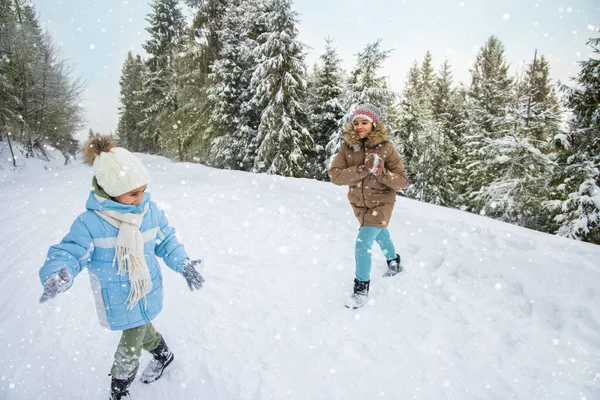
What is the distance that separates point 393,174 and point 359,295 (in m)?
1.50

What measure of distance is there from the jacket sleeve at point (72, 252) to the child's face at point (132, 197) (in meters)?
0.28

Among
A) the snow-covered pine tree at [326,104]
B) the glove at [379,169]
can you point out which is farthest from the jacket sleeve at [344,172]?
the snow-covered pine tree at [326,104]

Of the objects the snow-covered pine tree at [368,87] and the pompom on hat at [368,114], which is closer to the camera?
the pompom on hat at [368,114]

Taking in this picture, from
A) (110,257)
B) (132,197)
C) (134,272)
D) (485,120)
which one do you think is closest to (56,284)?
(110,257)

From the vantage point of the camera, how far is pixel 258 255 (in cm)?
504

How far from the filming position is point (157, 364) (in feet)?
9.04

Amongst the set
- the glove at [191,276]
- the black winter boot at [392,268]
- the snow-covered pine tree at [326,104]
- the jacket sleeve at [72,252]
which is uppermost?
the snow-covered pine tree at [326,104]

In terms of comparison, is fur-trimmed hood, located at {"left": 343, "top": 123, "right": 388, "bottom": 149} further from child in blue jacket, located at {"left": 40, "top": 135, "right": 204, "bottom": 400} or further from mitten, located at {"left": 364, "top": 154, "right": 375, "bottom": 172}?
child in blue jacket, located at {"left": 40, "top": 135, "right": 204, "bottom": 400}

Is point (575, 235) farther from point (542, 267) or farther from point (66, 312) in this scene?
point (66, 312)

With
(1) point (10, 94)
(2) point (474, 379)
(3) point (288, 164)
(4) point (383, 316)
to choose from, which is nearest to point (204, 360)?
(4) point (383, 316)

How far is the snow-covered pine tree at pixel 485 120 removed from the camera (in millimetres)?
15992

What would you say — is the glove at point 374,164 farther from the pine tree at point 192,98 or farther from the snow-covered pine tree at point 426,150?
the snow-covered pine tree at point 426,150

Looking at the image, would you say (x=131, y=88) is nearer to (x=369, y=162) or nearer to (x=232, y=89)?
(x=232, y=89)

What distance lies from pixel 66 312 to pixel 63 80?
3006 cm
